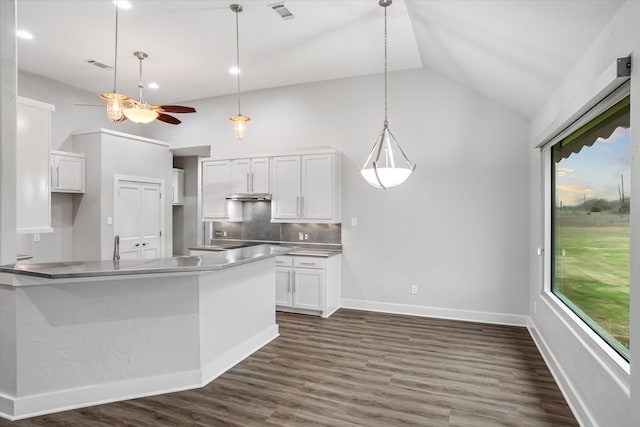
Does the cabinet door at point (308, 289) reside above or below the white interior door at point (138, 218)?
below

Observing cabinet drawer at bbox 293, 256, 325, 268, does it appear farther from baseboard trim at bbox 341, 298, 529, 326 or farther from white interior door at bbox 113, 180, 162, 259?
white interior door at bbox 113, 180, 162, 259

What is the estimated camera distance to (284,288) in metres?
5.16

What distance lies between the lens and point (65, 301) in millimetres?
2576

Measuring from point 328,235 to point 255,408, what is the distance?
3.08 meters

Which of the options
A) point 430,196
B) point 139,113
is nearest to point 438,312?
point 430,196

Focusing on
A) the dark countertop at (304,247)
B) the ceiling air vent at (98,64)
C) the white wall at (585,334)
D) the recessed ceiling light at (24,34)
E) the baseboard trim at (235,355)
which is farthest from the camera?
the dark countertop at (304,247)

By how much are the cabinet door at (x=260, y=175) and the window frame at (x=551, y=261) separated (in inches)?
139

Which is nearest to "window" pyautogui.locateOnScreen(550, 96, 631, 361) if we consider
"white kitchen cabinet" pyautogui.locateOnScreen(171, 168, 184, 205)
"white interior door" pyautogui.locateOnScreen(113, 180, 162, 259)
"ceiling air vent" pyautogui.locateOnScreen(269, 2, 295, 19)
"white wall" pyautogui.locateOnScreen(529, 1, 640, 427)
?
"white wall" pyautogui.locateOnScreen(529, 1, 640, 427)

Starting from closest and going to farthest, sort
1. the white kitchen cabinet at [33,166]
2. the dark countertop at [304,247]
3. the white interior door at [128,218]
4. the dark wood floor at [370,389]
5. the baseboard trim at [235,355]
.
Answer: the dark wood floor at [370,389]
the baseboard trim at [235,355]
the white kitchen cabinet at [33,166]
the dark countertop at [304,247]
the white interior door at [128,218]

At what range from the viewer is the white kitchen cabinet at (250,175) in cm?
547

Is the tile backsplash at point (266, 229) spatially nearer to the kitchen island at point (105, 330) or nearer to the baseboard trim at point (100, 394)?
the kitchen island at point (105, 330)

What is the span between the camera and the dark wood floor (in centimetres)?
249

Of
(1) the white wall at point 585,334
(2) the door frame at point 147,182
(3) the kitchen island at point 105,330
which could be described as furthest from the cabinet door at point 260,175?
(1) the white wall at point 585,334

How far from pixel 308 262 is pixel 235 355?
1.87m
